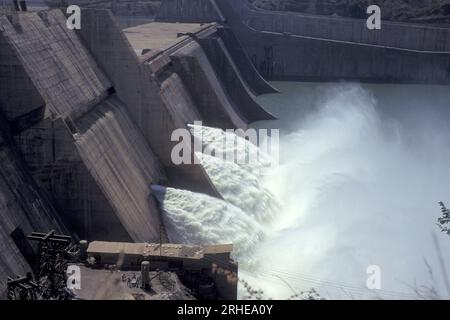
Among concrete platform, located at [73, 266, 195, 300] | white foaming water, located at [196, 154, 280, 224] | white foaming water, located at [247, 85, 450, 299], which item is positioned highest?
concrete platform, located at [73, 266, 195, 300]

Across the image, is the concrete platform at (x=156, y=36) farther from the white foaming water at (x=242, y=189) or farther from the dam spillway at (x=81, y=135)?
the white foaming water at (x=242, y=189)

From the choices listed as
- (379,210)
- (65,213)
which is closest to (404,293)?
(379,210)

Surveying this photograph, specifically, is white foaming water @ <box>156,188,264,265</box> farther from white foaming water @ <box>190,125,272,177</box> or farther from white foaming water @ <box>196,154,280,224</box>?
white foaming water @ <box>190,125,272,177</box>

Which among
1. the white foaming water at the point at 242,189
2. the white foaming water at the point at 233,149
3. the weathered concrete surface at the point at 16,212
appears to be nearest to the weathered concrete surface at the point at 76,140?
the weathered concrete surface at the point at 16,212

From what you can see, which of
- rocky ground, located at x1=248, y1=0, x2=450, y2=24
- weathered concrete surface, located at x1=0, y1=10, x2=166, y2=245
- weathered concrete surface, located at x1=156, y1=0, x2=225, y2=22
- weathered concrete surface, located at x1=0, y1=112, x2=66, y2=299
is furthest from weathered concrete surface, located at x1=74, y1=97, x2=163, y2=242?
rocky ground, located at x1=248, y1=0, x2=450, y2=24

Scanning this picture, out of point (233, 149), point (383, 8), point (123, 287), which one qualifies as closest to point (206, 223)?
point (123, 287)
